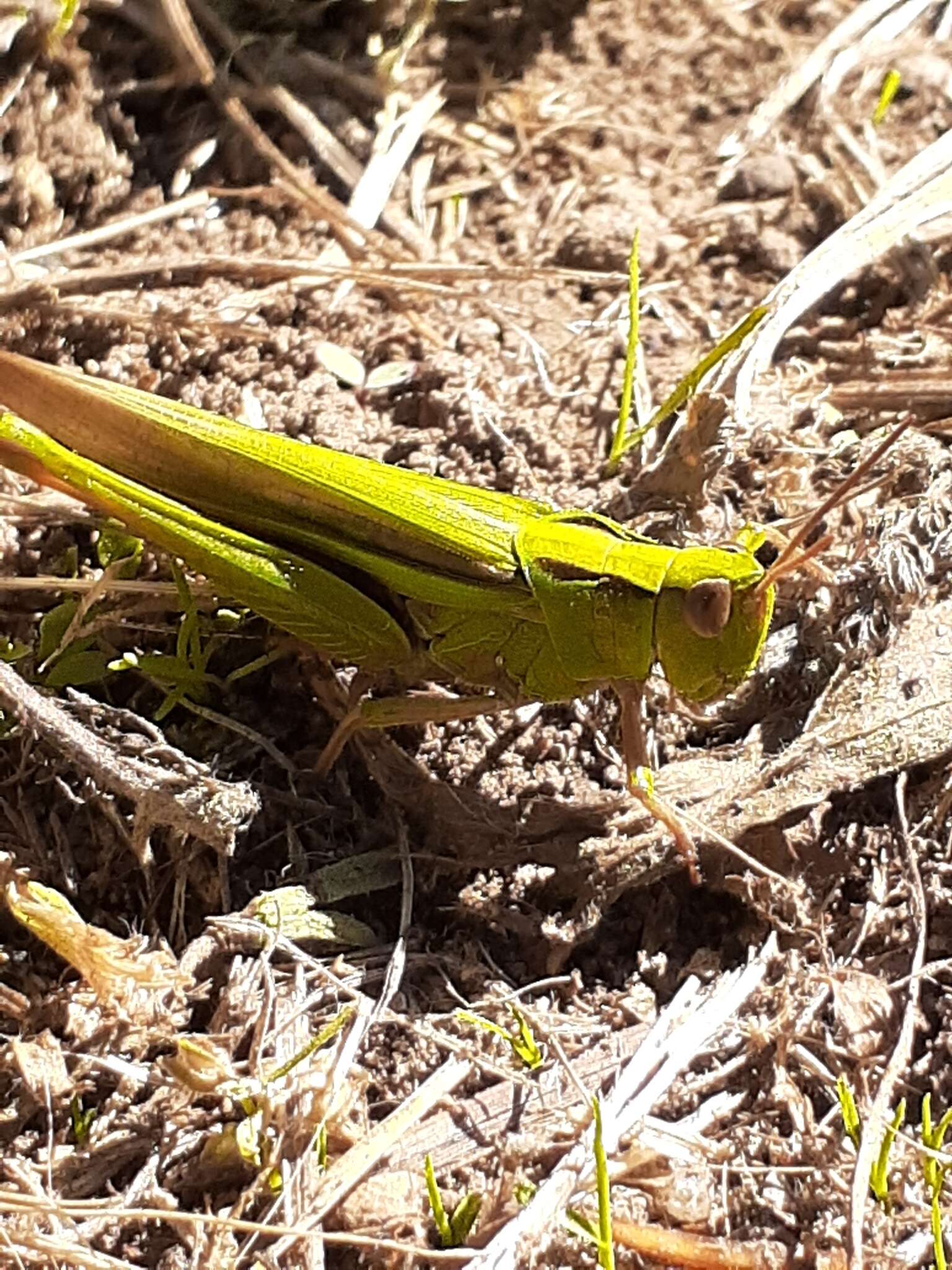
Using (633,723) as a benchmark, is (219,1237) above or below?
below

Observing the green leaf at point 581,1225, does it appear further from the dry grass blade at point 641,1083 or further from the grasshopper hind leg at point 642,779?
the grasshopper hind leg at point 642,779

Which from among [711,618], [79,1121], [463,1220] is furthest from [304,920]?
[711,618]

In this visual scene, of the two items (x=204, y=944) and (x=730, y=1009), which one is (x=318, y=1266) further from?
(x=730, y=1009)

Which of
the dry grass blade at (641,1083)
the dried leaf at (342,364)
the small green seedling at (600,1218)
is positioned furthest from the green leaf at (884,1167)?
the dried leaf at (342,364)

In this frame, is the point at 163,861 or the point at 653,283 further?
the point at 653,283

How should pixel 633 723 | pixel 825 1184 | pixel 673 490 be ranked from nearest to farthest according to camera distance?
pixel 825 1184
pixel 633 723
pixel 673 490

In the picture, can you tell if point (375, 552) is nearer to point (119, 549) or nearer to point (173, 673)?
point (173, 673)

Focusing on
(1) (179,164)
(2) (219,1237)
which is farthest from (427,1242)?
(1) (179,164)
